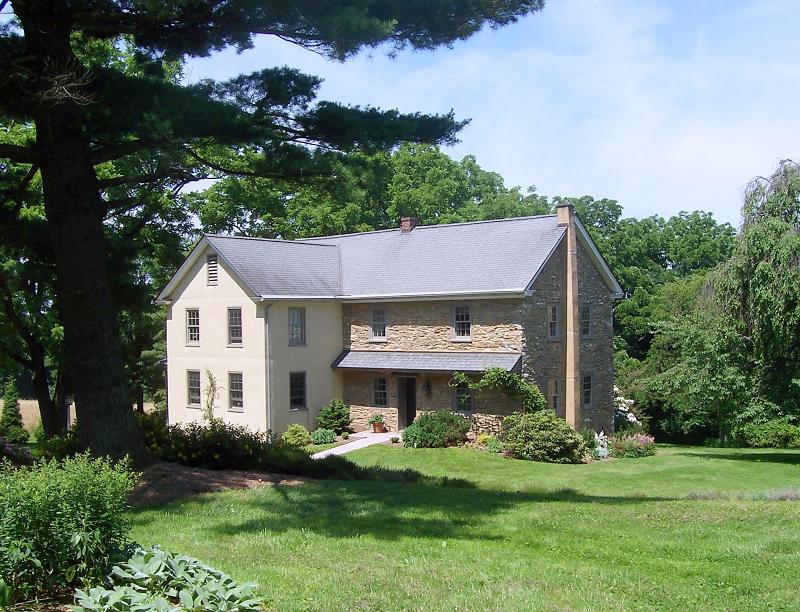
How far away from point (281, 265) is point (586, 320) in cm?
1248

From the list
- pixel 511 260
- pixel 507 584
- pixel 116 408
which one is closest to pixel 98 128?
pixel 116 408

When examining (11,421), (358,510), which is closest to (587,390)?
(358,510)

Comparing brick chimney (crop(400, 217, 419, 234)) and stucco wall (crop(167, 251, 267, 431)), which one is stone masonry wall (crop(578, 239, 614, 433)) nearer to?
brick chimney (crop(400, 217, 419, 234))

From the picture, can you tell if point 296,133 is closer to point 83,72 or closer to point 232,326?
point 83,72

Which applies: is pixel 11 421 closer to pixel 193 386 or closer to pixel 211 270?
pixel 193 386

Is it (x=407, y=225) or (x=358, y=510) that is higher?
(x=407, y=225)

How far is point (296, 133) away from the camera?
43.2 feet

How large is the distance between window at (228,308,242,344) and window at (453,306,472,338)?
8.13m

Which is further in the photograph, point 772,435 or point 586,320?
point 772,435

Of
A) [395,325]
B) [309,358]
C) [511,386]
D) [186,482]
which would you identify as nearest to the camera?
[186,482]

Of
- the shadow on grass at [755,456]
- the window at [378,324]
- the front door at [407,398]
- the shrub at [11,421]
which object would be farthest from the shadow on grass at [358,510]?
the shrub at [11,421]

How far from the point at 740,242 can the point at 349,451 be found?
584 inches

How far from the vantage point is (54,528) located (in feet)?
18.7

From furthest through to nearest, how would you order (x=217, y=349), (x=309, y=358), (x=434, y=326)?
(x=217, y=349)
(x=309, y=358)
(x=434, y=326)
